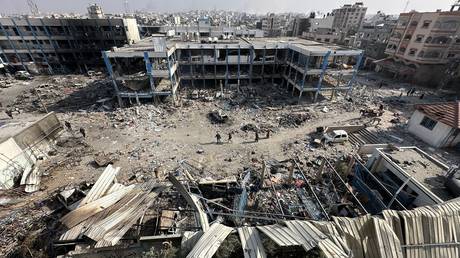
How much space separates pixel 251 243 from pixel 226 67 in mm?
28995

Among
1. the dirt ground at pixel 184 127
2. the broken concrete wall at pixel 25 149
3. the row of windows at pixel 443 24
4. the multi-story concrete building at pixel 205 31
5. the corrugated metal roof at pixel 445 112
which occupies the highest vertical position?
the row of windows at pixel 443 24

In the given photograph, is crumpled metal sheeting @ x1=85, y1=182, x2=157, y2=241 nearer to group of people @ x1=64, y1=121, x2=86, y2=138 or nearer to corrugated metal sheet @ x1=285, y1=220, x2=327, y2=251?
corrugated metal sheet @ x1=285, y1=220, x2=327, y2=251

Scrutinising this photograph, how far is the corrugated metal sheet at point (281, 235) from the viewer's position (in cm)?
670

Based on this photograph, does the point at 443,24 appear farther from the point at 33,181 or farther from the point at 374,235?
the point at 33,181

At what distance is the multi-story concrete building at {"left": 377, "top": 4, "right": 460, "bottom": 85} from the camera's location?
36188 mm

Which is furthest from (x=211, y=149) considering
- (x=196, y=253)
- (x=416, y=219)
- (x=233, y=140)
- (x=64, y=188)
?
(x=416, y=219)

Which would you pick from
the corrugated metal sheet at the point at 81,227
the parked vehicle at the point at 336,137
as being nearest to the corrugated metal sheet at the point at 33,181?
the corrugated metal sheet at the point at 81,227

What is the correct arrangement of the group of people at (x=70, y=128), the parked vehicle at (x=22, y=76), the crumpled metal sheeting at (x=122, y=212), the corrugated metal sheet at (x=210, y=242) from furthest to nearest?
1. the parked vehicle at (x=22, y=76)
2. the group of people at (x=70, y=128)
3. the crumpled metal sheeting at (x=122, y=212)
4. the corrugated metal sheet at (x=210, y=242)

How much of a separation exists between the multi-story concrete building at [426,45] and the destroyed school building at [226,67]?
1938 centimetres

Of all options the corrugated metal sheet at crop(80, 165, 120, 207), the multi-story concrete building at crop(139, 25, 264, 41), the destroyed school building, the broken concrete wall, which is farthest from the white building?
the broken concrete wall

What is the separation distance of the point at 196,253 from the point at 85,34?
169 feet

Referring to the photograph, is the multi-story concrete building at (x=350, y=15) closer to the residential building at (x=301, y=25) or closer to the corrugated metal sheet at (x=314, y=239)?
the residential building at (x=301, y=25)

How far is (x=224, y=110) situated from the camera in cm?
2752

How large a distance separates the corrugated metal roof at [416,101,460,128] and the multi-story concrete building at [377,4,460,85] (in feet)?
83.9
